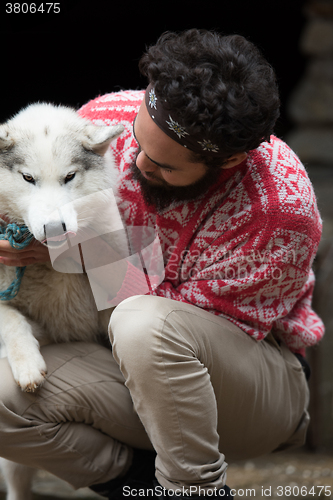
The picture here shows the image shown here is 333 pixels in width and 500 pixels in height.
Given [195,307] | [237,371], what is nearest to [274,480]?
[237,371]

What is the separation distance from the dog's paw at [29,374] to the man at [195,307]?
0.05 metres

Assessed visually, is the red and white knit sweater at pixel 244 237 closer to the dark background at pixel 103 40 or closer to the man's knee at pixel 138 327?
the man's knee at pixel 138 327

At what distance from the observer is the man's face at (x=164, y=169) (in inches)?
55.2

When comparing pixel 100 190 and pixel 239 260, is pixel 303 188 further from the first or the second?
pixel 100 190

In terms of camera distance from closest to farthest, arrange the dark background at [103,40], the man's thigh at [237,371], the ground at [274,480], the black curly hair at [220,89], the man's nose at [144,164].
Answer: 1. the black curly hair at [220,89]
2. the man's thigh at [237,371]
3. the man's nose at [144,164]
4. the ground at [274,480]
5. the dark background at [103,40]

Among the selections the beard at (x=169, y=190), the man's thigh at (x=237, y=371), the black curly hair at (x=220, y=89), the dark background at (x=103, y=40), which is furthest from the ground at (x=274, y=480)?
the dark background at (x=103, y=40)

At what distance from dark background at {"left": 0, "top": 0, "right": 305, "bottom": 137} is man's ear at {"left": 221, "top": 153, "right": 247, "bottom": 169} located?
2298 millimetres

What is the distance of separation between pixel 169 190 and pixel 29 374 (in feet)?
2.37

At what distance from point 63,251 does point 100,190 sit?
9.5 inches

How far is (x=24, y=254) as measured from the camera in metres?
1.52

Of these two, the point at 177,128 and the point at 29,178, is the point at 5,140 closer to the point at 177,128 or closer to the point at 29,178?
the point at 29,178

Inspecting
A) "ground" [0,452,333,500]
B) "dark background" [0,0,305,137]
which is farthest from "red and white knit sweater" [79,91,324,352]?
"dark background" [0,0,305,137]

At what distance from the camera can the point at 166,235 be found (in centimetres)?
162

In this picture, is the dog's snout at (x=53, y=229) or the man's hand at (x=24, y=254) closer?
the dog's snout at (x=53, y=229)
